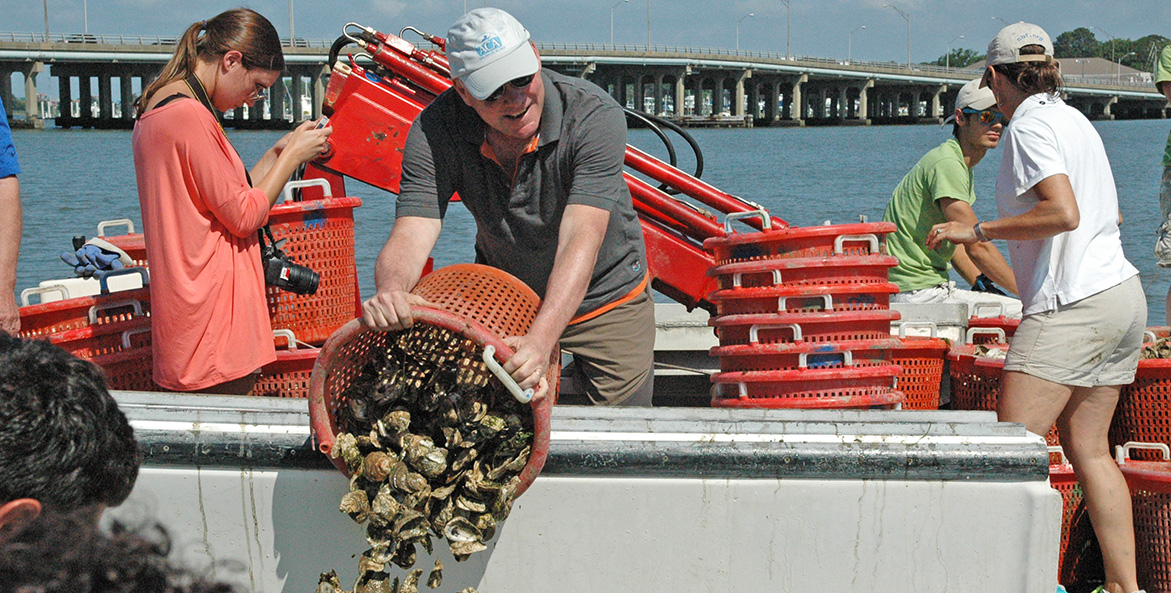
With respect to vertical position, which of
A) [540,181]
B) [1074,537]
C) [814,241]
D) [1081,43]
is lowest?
[1074,537]

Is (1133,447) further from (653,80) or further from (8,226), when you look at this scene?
(653,80)

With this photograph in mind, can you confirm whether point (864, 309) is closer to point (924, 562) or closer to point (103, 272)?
Answer: point (924, 562)

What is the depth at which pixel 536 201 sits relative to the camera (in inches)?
127

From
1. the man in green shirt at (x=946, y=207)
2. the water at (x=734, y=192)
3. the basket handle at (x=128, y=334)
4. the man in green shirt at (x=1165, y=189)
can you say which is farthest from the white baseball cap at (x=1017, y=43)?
the water at (x=734, y=192)

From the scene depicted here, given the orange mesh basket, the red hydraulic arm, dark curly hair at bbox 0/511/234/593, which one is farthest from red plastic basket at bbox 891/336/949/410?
dark curly hair at bbox 0/511/234/593

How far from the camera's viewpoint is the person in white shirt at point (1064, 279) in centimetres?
334

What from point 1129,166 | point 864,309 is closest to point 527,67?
point 864,309

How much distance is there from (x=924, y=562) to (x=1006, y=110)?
162 cm

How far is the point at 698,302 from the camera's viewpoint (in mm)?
4898

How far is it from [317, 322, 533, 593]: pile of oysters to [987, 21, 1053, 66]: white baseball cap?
81.3 inches

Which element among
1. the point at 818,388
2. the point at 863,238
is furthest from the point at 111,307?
the point at 863,238

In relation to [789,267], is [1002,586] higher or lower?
lower

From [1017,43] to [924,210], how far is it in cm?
158

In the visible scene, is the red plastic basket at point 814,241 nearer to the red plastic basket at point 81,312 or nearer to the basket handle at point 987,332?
the basket handle at point 987,332
